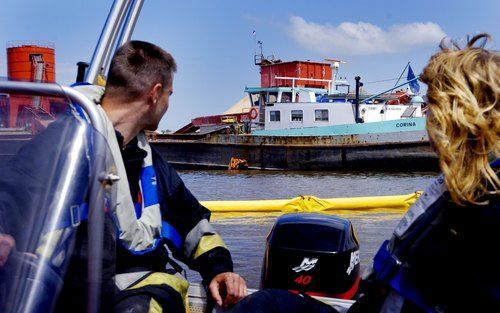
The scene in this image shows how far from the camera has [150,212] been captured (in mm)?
2182

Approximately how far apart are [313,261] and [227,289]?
2.36 ft

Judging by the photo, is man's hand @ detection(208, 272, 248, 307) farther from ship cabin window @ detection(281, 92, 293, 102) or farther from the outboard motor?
ship cabin window @ detection(281, 92, 293, 102)

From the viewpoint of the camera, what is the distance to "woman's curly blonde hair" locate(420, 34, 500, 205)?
142cm

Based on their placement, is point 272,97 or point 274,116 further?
point 272,97

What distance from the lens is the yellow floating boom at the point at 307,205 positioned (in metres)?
6.05

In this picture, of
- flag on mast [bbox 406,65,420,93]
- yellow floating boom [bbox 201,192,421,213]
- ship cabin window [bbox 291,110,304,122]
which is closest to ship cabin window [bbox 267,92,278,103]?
ship cabin window [bbox 291,110,304,122]

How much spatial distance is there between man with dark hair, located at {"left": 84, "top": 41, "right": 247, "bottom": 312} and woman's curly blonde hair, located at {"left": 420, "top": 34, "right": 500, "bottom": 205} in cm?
90

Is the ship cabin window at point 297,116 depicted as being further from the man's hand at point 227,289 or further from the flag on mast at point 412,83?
the man's hand at point 227,289

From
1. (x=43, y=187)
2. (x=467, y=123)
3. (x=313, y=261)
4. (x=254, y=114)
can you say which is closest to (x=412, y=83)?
(x=254, y=114)

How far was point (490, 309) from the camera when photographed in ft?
4.58

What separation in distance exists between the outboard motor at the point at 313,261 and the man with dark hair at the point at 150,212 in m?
0.54

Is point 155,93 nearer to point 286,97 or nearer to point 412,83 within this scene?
point 286,97

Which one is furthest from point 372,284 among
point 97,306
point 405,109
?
point 405,109

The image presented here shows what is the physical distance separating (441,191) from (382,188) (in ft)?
54.2
